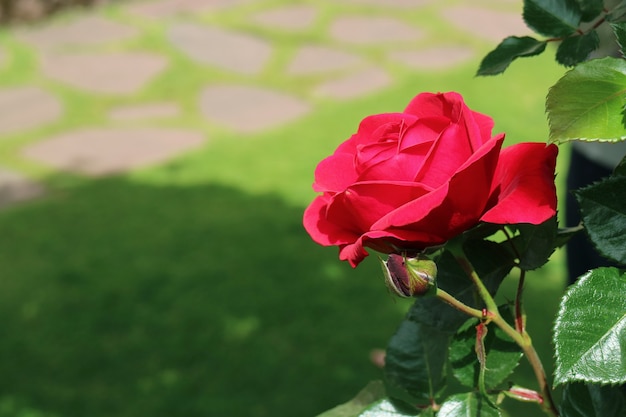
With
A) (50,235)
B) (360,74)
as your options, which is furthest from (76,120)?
(360,74)

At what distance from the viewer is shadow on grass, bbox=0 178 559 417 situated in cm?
233

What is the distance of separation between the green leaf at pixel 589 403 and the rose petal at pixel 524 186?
0.12 metres

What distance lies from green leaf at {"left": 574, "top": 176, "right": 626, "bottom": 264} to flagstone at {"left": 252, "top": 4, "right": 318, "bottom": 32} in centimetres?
489

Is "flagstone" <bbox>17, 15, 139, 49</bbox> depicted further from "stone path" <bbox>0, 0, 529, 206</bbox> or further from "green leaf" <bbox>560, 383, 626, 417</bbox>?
"green leaf" <bbox>560, 383, 626, 417</bbox>

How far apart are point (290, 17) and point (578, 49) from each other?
16.4ft

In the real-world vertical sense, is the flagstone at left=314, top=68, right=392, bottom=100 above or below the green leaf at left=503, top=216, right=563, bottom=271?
below

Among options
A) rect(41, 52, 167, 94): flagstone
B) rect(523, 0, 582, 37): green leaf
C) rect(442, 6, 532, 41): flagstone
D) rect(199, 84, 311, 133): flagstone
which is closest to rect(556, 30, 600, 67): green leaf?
rect(523, 0, 582, 37): green leaf

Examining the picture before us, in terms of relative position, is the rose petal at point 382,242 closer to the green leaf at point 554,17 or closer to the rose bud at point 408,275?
the rose bud at point 408,275

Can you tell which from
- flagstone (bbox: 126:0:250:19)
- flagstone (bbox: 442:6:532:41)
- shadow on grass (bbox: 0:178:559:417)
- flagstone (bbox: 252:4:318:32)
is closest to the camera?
shadow on grass (bbox: 0:178:559:417)

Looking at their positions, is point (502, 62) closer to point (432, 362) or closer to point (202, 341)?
point (432, 362)

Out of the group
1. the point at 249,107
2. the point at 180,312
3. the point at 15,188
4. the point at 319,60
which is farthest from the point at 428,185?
the point at 319,60

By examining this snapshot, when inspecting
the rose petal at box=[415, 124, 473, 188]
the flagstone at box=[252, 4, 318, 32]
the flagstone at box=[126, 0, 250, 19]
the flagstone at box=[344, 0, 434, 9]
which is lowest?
the flagstone at box=[126, 0, 250, 19]

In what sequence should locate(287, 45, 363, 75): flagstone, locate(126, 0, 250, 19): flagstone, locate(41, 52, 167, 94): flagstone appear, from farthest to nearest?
locate(126, 0, 250, 19): flagstone
locate(287, 45, 363, 75): flagstone
locate(41, 52, 167, 94): flagstone

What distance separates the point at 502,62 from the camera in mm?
618
